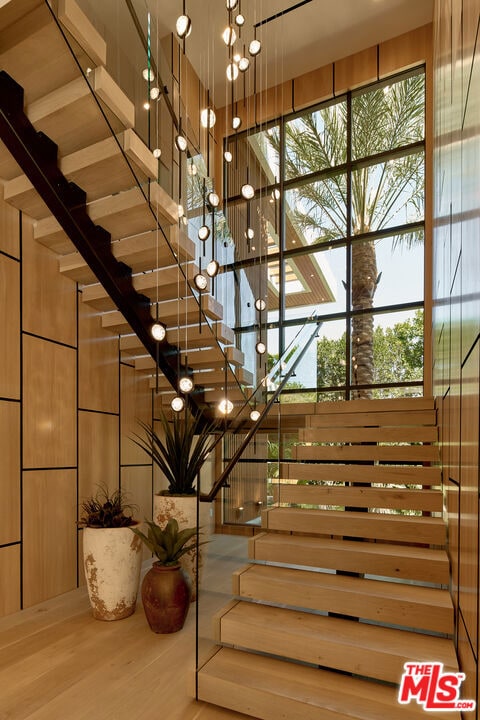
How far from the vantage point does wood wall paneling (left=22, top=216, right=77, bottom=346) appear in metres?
3.60

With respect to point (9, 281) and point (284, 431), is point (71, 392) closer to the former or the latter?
point (9, 281)

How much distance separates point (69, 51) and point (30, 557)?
3.28 metres

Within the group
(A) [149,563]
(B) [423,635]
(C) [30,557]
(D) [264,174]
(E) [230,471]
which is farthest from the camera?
(D) [264,174]

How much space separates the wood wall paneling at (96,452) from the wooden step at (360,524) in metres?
1.64

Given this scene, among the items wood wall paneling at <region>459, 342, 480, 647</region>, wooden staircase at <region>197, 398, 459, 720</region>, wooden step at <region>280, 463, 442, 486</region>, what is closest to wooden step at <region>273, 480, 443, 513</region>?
wooden staircase at <region>197, 398, 459, 720</region>

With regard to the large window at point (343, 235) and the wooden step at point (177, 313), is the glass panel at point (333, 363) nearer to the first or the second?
the large window at point (343, 235)

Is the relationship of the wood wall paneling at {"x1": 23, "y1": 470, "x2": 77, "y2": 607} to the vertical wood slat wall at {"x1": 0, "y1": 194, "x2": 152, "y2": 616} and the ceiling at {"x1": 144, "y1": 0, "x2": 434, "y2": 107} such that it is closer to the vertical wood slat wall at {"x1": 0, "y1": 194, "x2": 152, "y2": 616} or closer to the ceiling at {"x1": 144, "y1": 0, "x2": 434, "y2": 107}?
the vertical wood slat wall at {"x1": 0, "y1": 194, "x2": 152, "y2": 616}

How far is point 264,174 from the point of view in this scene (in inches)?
267

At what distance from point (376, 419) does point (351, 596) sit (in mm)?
1771

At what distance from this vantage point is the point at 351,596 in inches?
99.7

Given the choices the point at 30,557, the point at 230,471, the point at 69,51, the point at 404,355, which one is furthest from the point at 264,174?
the point at 30,557

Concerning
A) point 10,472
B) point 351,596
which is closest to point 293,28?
point 10,472

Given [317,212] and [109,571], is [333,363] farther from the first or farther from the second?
[109,571]

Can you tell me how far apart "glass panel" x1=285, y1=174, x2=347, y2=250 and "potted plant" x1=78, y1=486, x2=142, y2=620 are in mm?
4468
